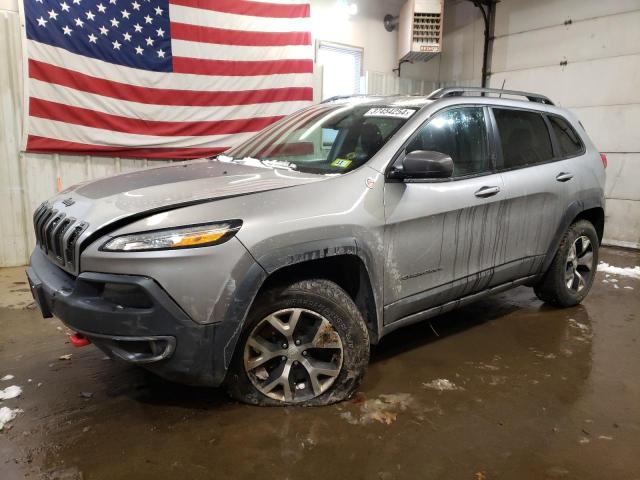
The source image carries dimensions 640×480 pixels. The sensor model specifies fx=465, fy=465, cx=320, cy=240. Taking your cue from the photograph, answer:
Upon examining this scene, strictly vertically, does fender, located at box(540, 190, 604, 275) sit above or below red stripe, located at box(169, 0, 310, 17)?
below

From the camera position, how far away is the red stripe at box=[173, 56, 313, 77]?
18.4 ft

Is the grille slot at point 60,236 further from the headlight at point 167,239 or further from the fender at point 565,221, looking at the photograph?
the fender at point 565,221

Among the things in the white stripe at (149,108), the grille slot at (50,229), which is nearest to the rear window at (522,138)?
the grille slot at (50,229)

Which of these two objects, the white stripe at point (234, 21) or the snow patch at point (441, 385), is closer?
the snow patch at point (441, 385)

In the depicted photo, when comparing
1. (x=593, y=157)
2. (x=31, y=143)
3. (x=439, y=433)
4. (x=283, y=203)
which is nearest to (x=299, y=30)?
(x=31, y=143)

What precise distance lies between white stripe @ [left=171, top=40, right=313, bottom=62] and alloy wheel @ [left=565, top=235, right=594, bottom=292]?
4406mm

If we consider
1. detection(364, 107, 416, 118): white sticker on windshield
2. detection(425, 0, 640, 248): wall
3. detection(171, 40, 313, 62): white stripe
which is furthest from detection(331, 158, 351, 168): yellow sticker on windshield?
detection(425, 0, 640, 248): wall

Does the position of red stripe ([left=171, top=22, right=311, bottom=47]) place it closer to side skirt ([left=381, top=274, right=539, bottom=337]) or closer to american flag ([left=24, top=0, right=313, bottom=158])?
american flag ([left=24, top=0, right=313, bottom=158])

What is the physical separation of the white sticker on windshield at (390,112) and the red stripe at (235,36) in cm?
365

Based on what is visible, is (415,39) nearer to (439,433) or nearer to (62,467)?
(439,433)

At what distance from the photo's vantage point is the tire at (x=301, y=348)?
7.05 ft

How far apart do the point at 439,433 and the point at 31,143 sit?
484 centimetres

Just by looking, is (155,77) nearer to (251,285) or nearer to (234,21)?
(234,21)

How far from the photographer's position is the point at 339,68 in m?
7.57
